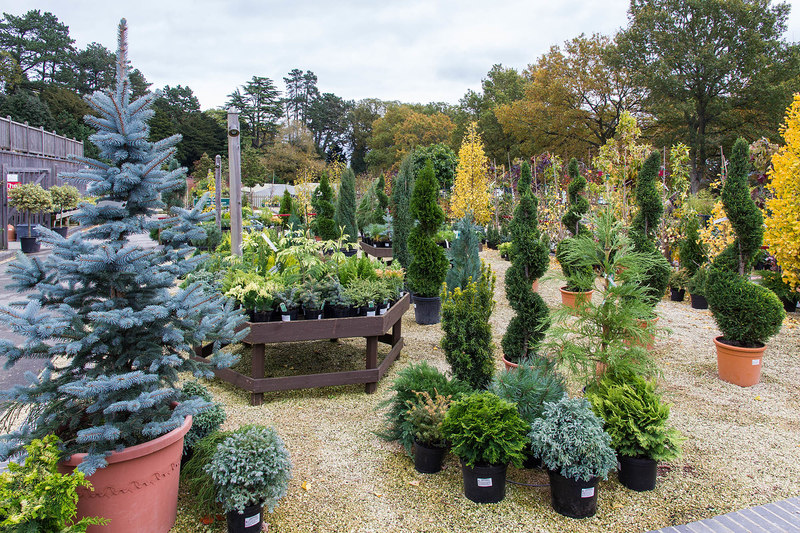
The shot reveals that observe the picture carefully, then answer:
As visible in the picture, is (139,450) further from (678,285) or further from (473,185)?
(473,185)

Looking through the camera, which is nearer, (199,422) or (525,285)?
(199,422)

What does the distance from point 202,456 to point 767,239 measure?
7.64 metres

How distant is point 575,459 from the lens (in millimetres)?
2680

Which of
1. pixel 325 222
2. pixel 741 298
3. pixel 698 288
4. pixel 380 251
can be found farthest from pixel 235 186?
pixel 325 222

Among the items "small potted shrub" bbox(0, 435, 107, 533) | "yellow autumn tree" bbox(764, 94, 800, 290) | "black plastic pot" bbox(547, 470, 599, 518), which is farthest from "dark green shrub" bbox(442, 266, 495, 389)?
"yellow autumn tree" bbox(764, 94, 800, 290)

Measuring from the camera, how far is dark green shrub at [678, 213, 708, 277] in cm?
820

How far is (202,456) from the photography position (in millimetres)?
2883

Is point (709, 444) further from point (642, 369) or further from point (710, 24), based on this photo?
point (710, 24)

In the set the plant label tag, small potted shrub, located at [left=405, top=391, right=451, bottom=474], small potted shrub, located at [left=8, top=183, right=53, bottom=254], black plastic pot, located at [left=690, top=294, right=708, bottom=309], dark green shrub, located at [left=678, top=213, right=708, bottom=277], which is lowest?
the plant label tag

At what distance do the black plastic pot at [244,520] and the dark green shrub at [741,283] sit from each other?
14.9ft

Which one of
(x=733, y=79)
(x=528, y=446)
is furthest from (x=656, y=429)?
(x=733, y=79)

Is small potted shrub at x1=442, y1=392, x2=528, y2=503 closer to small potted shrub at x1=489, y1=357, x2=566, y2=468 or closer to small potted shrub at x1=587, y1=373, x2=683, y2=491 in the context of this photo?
small potted shrub at x1=489, y1=357, x2=566, y2=468

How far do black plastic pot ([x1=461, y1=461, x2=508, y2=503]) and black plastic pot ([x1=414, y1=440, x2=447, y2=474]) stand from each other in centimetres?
27

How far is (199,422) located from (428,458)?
145 centimetres
